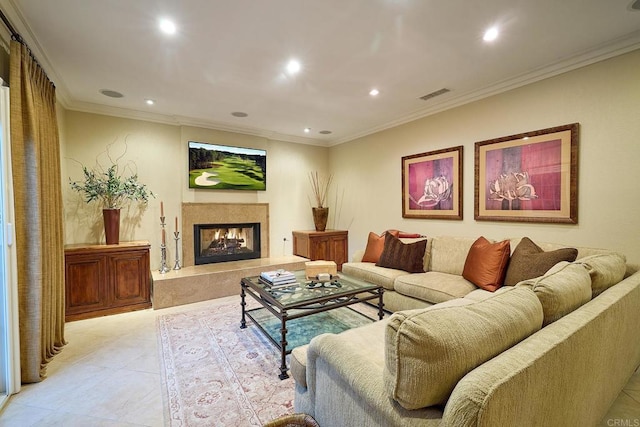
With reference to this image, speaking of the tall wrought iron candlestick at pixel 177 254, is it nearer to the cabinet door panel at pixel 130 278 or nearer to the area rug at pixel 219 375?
the cabinet door panel at pixel 130 278

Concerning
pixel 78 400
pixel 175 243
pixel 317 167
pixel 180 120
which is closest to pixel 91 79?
pixel 180 120

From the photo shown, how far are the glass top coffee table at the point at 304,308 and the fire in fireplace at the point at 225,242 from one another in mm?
1739

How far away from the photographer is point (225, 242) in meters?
4.87

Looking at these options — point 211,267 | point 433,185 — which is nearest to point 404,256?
point 433,185

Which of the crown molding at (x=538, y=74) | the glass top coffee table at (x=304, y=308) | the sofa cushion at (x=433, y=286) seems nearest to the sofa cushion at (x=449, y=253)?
the sofa cushion at (x=433, y=286)

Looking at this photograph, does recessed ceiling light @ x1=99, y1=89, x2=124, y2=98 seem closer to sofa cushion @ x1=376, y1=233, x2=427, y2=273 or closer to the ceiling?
the ceiling

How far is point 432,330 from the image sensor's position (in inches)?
35.3

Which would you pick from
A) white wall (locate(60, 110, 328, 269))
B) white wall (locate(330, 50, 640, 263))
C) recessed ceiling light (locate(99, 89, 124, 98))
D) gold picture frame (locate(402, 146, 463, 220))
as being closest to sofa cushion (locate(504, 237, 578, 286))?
white wall (locate(330, 50, 640, 263))

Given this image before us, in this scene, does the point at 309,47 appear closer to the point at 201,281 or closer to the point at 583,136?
the point at 583,136

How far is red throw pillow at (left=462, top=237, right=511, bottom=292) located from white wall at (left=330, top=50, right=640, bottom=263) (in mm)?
568

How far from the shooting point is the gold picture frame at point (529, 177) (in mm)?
2820

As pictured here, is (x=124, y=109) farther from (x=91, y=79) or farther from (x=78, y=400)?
(x=78, y=400)

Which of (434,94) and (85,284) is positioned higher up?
(434,94)

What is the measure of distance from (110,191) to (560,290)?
14.9ft
